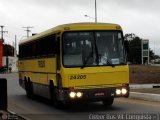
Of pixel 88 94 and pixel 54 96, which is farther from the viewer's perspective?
pixel 54 96

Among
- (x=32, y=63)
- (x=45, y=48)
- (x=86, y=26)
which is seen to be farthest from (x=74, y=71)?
(x=32, y=63)

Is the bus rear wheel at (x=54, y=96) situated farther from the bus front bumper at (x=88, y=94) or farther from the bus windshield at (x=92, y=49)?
the bus windshield at (x=92, y=49)

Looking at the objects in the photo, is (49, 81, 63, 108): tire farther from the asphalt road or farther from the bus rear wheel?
the asphalt road

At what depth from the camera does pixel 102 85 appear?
18109mm

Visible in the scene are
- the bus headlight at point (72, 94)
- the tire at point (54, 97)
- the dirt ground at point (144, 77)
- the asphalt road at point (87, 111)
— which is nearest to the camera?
the asphalt road at point (87, 111)

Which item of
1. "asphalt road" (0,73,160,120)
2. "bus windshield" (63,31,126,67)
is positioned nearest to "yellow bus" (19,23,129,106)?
"bus windshield" (63,31,126,67)

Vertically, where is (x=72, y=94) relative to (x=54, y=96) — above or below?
above

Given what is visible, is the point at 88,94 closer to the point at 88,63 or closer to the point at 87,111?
the point at 87,111

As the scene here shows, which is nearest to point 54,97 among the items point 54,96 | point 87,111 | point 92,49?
point 54,96

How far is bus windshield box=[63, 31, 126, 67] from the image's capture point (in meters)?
18.2

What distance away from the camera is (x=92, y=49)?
18344 millimetres

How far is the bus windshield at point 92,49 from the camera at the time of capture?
1819 cm

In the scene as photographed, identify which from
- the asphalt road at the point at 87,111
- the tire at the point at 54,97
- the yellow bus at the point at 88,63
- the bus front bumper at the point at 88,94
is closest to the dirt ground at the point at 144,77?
the asphalt road at the point at 87,111

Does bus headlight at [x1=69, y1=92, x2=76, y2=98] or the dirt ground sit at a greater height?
bus headlight at [x1=69, y1=92, x2=76, y2=98]
